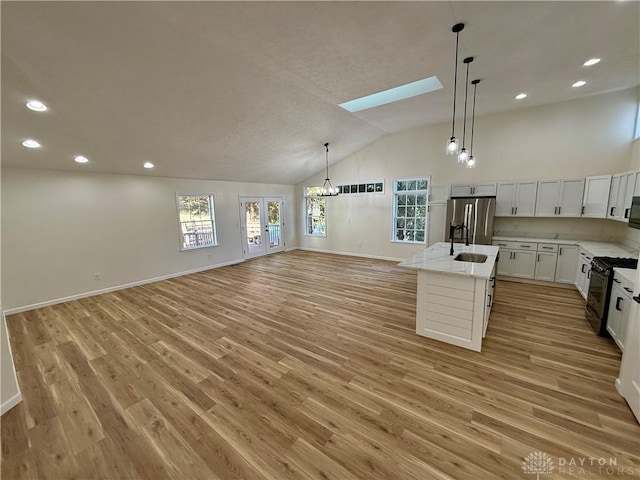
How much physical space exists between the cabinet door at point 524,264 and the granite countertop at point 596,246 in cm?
29

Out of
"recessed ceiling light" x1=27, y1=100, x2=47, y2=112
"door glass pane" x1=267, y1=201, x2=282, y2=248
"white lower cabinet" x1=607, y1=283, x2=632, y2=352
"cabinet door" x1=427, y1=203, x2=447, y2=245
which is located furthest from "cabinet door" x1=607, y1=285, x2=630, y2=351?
"door glass pane" x1=267, y1=201, x2=282, y2=248

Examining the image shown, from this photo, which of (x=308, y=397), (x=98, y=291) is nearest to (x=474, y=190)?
(x=308, y=397)

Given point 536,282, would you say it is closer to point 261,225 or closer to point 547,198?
point 547,198

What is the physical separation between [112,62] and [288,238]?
6.88m

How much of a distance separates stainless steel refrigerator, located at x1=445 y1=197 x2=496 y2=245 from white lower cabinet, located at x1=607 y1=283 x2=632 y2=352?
2394mm

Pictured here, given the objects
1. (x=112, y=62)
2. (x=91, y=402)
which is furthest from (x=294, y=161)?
(x=91, y=402)

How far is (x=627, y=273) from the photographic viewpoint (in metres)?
2.74

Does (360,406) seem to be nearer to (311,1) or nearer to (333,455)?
(333,455)

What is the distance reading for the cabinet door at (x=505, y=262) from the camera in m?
5.15

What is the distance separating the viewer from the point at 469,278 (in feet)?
9.18

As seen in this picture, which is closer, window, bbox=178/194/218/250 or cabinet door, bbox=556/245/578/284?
cabinet door, bbox=556/245/578/284

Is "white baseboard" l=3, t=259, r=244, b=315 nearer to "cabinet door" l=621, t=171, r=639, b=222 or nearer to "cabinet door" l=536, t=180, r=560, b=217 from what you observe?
"cabinet door" l=536, t=180, r=560, b=217

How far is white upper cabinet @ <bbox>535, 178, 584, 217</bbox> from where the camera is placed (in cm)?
466

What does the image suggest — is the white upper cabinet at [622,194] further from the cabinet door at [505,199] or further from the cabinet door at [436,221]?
the cabinet door at [436,221]
